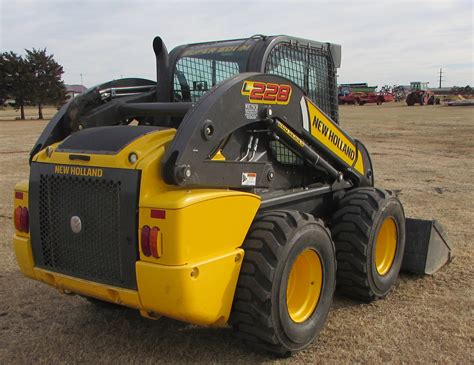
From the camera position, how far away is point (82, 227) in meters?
3.22

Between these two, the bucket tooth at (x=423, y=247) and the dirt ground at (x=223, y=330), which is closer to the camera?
the dirt ground at (x=223, y=330)

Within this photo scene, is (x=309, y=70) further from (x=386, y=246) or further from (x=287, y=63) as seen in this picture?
(x=386, y=246)

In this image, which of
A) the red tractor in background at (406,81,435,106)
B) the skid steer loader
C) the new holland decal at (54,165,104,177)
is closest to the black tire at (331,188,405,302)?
the skid steer loader

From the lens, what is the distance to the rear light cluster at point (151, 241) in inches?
113

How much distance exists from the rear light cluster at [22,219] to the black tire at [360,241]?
92.8 inches

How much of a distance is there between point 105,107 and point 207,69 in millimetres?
885

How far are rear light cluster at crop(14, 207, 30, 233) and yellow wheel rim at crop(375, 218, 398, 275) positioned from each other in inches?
114

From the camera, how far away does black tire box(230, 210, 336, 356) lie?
319cm

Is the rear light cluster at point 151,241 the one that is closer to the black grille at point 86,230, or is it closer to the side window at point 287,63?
the black grille at point 86,230

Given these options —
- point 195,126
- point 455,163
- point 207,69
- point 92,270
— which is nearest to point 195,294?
point 92,270

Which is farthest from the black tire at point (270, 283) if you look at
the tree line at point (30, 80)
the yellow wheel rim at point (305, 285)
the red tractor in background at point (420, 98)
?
the red tractor in background at point (420, 98)

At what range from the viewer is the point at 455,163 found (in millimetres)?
12547

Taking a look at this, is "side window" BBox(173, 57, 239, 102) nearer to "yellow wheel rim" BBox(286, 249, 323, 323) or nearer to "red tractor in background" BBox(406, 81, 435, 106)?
"yellow wheel rim" BBox(286, 249, 323, 323)

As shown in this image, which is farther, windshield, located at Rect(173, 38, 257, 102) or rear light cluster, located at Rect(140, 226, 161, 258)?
windshield, located at Rect(173, 38, 257, 102)
